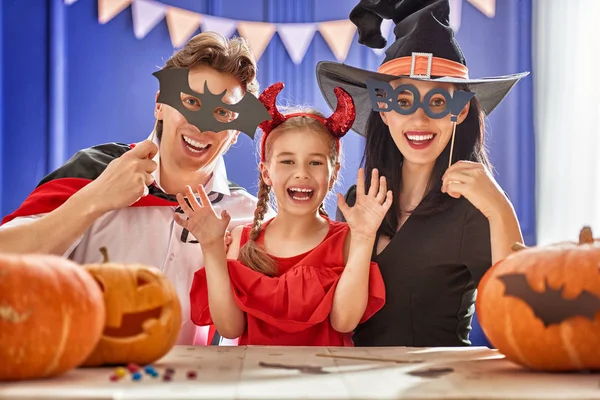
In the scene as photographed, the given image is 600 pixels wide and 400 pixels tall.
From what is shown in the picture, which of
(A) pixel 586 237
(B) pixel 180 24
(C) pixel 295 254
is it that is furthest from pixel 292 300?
(B) pixel 180 24

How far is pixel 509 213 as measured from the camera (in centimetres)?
178

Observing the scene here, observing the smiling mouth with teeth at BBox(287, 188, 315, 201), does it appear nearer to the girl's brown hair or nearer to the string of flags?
the girl's brown hair

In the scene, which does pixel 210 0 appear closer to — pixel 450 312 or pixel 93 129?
pixel 93 129

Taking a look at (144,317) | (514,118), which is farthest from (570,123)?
(144,317)

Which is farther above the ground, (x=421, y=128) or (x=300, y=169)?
(x=421, y=128)

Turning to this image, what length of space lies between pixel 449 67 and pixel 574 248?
0.96 meters

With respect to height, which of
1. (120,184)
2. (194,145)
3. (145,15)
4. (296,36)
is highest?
(145,15)

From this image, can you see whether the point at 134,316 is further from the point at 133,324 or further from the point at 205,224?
the point at 205,224

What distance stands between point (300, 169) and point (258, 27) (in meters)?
2.37

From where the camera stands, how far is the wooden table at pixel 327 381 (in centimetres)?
95

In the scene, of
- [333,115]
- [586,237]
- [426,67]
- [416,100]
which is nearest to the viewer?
[586,237]

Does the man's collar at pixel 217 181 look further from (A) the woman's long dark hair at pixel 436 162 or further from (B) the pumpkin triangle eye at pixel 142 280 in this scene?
(B) the pumpkin triangle eye at pixel 142 280

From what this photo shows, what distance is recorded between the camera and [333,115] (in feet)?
7.08

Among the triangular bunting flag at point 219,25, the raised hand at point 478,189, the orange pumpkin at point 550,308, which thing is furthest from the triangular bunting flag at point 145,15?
the orange pumpkin at point 550,308
